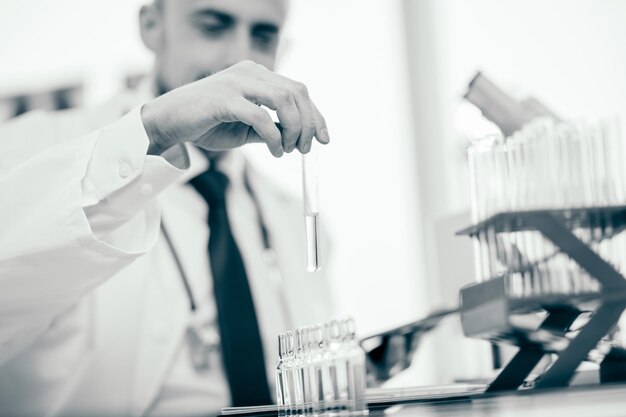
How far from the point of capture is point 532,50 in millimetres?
2744

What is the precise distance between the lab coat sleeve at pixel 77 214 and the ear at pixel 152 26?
3.17 ft

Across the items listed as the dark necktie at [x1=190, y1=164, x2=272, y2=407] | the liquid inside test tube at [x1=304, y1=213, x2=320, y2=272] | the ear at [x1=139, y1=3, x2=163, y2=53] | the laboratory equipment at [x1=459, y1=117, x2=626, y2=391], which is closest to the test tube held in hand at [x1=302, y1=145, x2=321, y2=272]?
the liquid inside test tube at [x1=304, y1=213, x2=320, y2=272]

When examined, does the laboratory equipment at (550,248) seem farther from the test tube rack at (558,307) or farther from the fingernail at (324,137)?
the fingernail at (324,137)

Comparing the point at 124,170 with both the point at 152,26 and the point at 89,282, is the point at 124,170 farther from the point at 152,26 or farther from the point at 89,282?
the point at 152,26

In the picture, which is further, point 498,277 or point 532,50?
point 532,50

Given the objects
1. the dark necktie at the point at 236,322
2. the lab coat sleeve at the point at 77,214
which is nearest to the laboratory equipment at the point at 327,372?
the lab coat sleeve at the point at 77,214

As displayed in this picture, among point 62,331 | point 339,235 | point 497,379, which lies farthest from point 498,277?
point 339,235

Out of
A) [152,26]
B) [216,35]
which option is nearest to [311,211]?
[216,35]

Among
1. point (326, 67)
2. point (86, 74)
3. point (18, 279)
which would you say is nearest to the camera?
point (18, 279)

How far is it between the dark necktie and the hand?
80cm

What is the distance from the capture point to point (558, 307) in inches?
31.8

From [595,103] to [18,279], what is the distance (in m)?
2.12

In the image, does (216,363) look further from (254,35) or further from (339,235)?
(339,235)

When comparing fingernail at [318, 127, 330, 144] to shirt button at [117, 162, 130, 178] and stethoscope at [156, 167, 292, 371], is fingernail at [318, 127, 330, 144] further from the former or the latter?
stethoscope at [156, 167, 292, 371]
